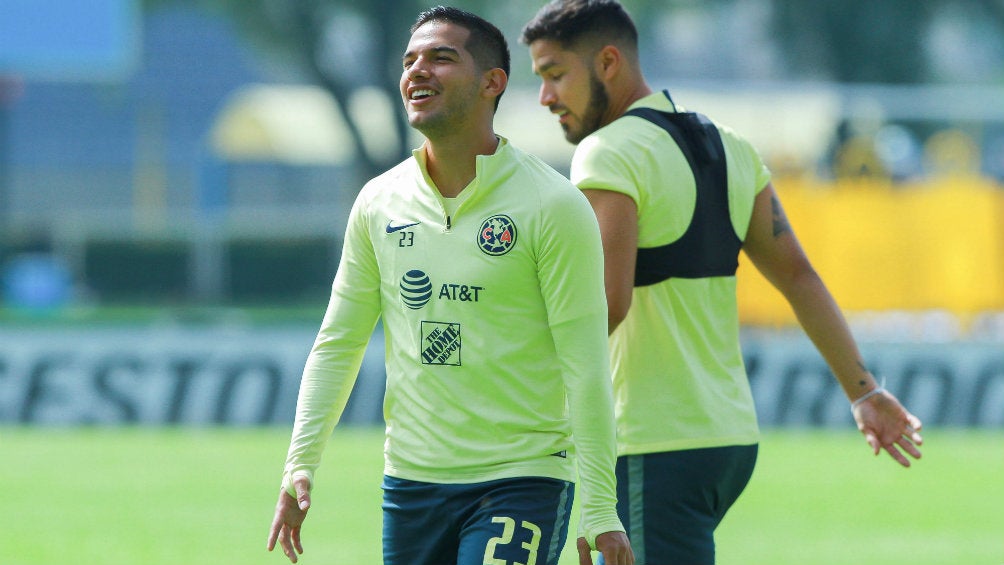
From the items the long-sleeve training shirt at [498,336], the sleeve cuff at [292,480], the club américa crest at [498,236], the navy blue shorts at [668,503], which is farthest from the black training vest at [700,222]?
the sleeve cuff at [292,480]

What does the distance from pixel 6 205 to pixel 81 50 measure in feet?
72.0

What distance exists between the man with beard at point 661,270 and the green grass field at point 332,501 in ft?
14.5

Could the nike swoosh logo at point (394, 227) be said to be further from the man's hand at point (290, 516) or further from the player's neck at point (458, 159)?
the man's hand at point (290, 516)

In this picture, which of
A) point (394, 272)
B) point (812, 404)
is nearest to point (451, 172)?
point (394, 272)

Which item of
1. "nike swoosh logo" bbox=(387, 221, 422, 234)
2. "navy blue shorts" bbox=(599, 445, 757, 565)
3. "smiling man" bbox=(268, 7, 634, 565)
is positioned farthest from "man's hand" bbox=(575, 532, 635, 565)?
"nike swoosh logo" bbox=(387, 221, 422, 234)

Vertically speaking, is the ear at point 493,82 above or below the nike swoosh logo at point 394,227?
above

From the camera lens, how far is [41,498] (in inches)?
464

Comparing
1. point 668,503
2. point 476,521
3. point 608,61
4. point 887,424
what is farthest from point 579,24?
point 476,521

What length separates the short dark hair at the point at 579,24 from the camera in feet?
17.5

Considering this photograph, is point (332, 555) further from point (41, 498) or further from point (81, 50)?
point (81, 50)

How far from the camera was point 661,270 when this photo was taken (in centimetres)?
507

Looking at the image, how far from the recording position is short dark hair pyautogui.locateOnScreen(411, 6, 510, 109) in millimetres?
4496

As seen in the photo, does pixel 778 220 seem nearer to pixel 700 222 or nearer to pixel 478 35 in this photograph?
pixel 700 222

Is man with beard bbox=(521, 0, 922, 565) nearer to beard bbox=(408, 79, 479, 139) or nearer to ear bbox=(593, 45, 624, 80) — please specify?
ear bbox=(593, 45, 624, 80)
